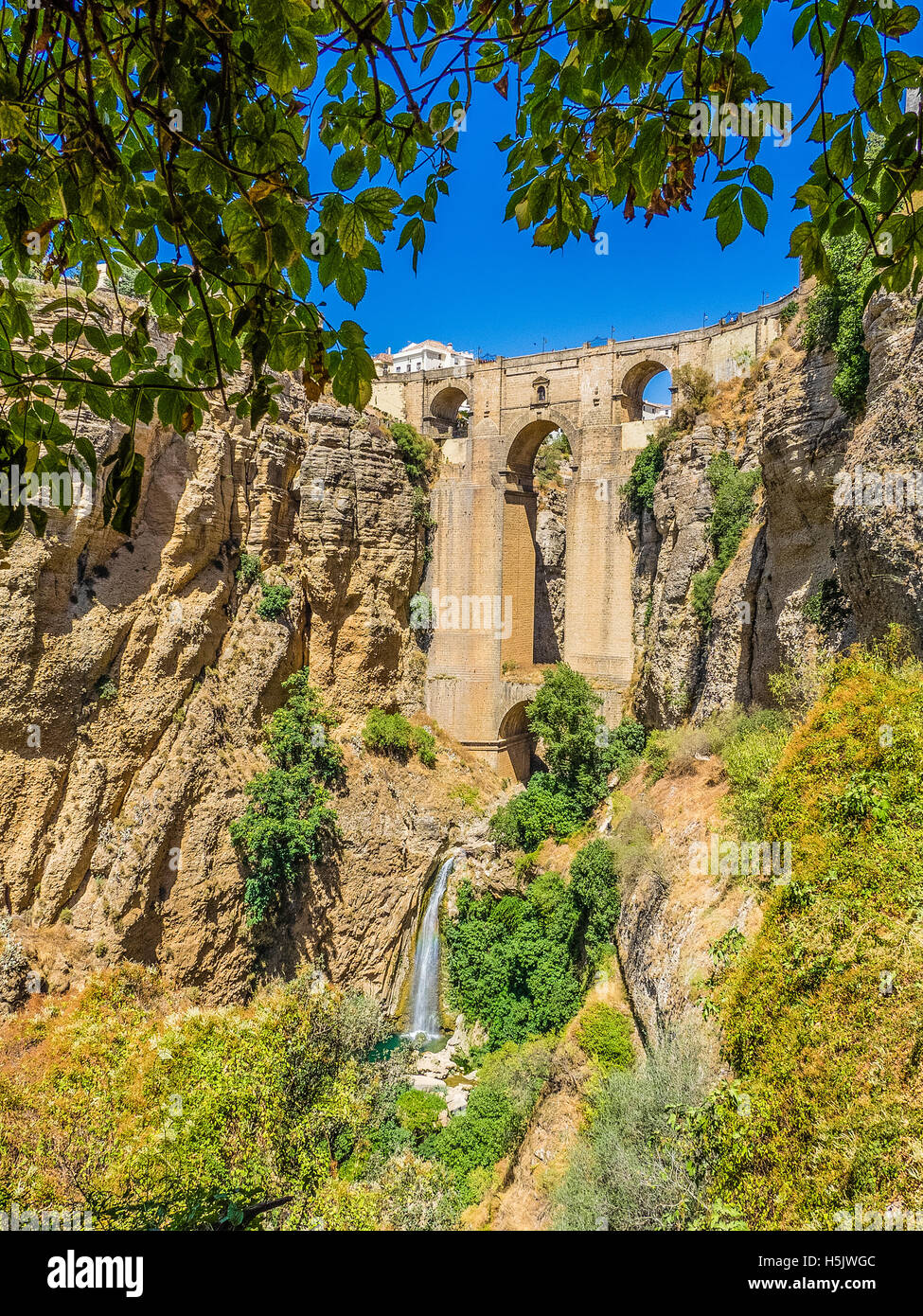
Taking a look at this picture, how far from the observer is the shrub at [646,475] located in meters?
17.2

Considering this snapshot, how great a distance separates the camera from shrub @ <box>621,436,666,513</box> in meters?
17.2

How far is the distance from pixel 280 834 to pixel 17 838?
14.7 ft

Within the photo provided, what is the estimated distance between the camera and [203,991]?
44.7 ft

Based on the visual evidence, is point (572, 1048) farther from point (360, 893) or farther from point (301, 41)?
point (301, 41)

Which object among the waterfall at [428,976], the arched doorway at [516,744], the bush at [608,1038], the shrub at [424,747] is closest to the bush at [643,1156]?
the bush at [608,1038]

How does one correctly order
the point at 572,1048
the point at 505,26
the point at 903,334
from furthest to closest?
1. the point at 572,1048
2. the point at 903,334
3. the point at 505,26

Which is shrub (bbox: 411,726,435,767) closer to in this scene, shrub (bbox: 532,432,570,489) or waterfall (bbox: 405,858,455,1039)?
waterfall (bbox: 405,858,455,1039)

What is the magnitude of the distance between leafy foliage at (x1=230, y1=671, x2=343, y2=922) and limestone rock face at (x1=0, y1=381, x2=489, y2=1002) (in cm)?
37

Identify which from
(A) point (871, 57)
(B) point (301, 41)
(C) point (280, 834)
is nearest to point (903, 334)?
(A) point (871, 57)

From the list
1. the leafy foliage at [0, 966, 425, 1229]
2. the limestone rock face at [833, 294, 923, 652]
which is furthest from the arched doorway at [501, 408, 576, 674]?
the limestone rock face at [833, 294, 923, 652]

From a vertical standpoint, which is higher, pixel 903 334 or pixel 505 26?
pixel 903 334

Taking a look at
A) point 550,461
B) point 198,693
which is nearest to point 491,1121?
point 198,693

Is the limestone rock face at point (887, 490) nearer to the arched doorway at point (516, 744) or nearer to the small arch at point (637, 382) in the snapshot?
the small arch at point (637, 382)
